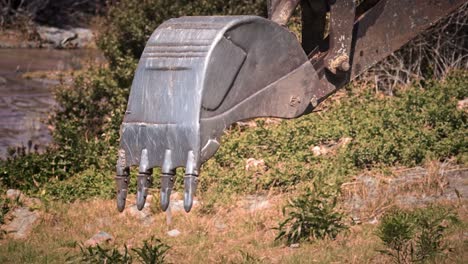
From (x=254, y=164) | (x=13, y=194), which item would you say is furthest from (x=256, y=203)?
(x=13, y=194)

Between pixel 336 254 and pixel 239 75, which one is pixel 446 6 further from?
pixel 336 254

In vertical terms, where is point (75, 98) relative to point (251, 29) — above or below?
below

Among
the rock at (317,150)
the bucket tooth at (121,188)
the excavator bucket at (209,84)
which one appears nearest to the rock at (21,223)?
the rock at (317,150)

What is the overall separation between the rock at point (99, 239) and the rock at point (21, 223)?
81 cm

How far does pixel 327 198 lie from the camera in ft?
26.6

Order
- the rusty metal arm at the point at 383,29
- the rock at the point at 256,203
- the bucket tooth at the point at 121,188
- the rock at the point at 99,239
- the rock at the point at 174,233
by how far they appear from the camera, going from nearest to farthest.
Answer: the bucket tooth at the point at 121,188, the rusty metal arm at the point at 383,29, the rock at the point at 99,239, the rock at the point at 174,233, the rock at the point at 256,203

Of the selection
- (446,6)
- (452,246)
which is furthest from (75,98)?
(446,6)

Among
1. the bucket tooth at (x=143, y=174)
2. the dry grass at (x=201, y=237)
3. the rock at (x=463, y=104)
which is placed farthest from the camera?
the rock at (x=463, y=104)

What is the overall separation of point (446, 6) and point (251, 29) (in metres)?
1.07

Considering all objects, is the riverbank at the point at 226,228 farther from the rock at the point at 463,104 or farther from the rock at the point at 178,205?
the rock at the point at 463,104

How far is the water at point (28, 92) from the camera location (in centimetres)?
1502

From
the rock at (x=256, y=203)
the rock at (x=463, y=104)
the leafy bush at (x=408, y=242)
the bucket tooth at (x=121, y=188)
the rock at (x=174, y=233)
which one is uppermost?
the bucket tooth at (x=121, y=188)

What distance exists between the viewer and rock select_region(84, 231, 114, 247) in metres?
8.17

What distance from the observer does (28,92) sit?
61.7ft
